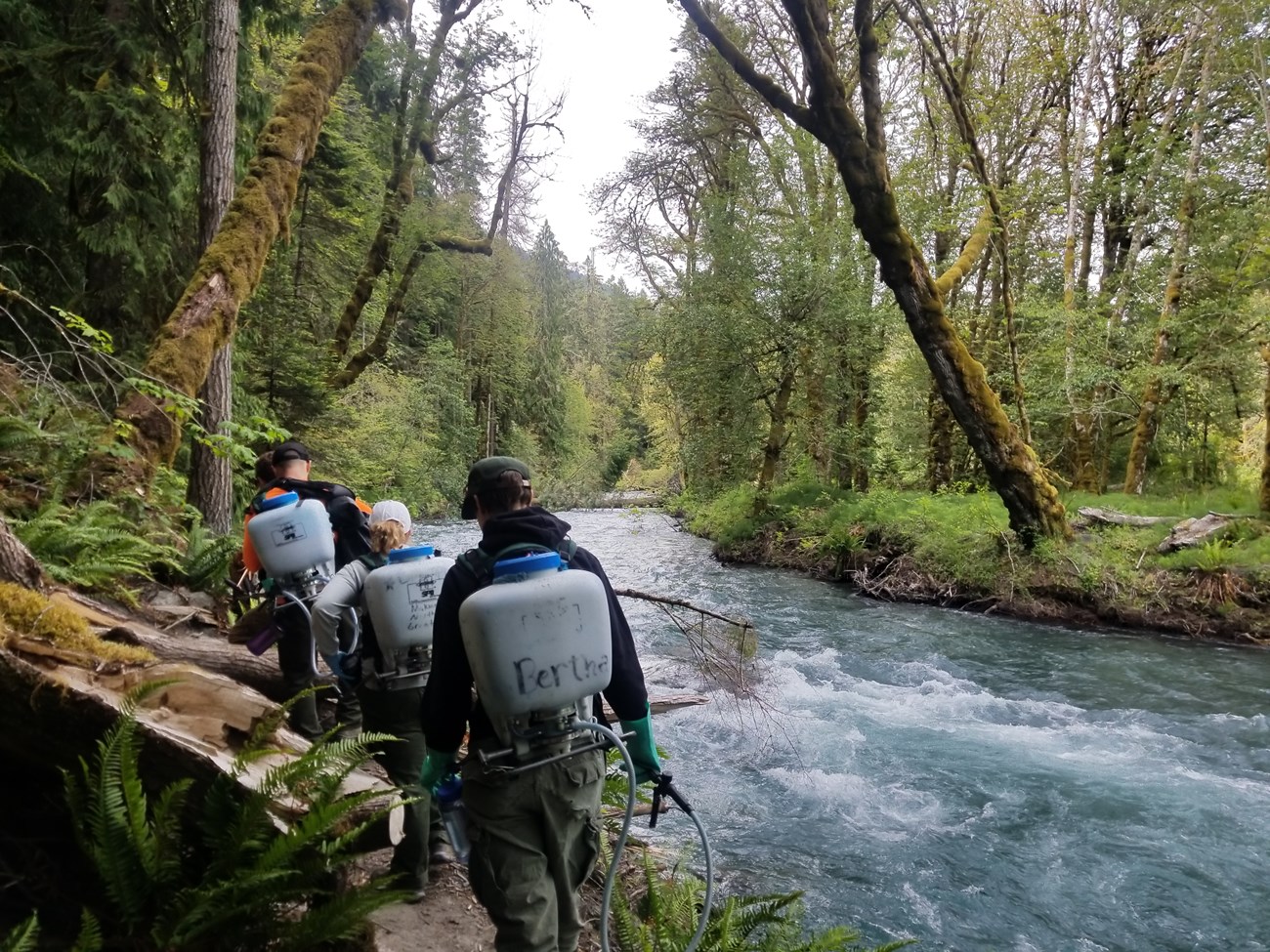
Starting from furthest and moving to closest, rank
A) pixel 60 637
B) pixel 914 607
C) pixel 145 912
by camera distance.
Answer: pixel 914 607 < pixel 60 637 < pixel 145 912

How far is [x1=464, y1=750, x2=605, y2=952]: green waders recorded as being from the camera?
2.29 m

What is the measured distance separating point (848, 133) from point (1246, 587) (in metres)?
8.26

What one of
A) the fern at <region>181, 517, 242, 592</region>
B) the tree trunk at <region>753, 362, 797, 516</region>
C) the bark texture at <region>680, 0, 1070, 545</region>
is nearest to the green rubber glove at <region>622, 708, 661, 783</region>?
the fern at <region>181, 517, 242, 592</region>

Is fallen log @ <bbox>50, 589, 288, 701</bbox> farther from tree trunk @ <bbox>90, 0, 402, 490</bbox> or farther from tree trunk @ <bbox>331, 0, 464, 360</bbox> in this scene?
tree trunk @ <bbox>331, 0, 464, 360</bbox>

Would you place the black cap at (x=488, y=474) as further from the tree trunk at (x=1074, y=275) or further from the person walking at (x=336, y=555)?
the tree trunk at (x=1074, y=275)

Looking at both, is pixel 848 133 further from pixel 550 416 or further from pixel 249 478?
pixel 550 416

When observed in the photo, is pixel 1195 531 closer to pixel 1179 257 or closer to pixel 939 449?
pixel 1179 257

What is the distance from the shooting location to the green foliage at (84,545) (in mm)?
4574

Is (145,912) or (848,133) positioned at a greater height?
(848,133)

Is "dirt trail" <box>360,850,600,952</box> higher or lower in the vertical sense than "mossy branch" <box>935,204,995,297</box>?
lower

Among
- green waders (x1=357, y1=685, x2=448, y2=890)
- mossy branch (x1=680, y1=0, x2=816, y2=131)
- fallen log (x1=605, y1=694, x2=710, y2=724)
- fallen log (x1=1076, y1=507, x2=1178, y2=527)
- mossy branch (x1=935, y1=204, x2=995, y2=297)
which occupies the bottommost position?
fallen log (x1=605, y1=694, x2=710, y2=724)

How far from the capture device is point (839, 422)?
1997 cm

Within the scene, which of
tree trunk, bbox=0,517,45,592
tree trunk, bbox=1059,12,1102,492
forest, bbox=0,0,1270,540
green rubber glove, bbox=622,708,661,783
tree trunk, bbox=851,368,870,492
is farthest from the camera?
tree trunk, bbox=851,368,870,492

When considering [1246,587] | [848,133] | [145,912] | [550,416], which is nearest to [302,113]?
[848,133]
